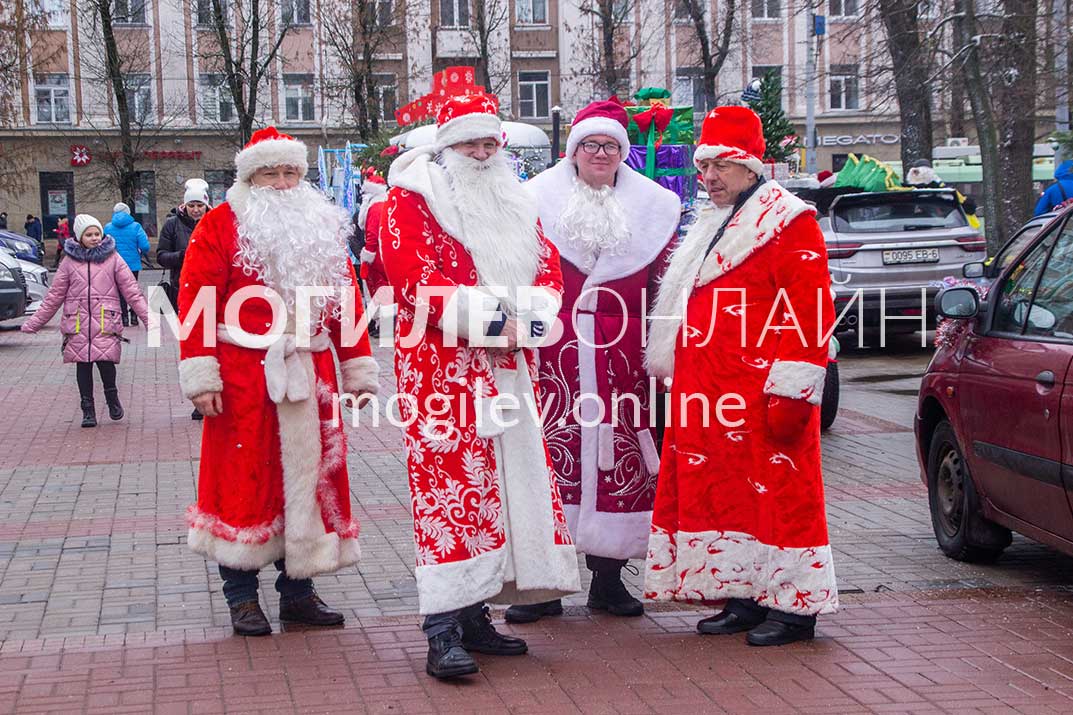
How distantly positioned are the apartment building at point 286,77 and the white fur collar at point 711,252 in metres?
42.1

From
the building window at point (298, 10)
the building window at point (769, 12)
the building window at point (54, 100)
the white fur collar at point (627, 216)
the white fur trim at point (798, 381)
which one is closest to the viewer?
the white fur trim at point (798, 381)

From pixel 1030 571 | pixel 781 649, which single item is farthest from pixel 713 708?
pixel 1030 571

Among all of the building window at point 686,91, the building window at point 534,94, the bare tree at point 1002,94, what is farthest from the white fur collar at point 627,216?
the building window at point 534,94

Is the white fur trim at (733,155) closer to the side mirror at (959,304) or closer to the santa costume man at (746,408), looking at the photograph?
the santa costume man at (746,408)

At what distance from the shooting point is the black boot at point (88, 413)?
38.3 ft

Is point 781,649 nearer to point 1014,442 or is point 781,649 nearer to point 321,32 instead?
point 1014,442

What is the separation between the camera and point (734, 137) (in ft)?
17.4

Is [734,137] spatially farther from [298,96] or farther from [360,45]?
[298,96]

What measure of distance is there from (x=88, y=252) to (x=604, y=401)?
7.67 meters

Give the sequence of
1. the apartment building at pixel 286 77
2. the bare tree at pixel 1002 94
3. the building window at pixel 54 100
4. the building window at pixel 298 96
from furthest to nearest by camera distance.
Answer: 1. the building window at pixel 298 96
2. the building window at pixel 54 100
3. the apartment building at pixel 286 77
4. the bare tree at pixel 1002 94

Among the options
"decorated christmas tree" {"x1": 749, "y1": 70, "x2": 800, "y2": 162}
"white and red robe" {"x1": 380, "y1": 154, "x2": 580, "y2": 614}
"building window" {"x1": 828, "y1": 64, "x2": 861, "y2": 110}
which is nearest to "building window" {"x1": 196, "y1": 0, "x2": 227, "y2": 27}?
"decorated christmas tree" {"x1": 749, "y1": 70, "x2": 800, "y2": 162}

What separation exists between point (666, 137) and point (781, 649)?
8.77 m

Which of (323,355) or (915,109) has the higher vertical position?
(915,109)

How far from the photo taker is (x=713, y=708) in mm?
4559
